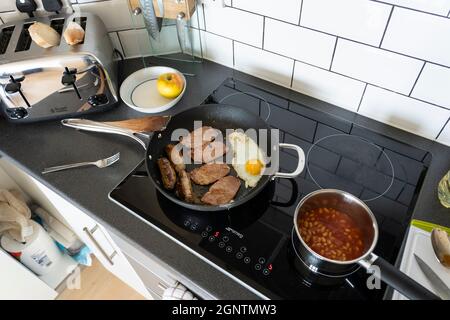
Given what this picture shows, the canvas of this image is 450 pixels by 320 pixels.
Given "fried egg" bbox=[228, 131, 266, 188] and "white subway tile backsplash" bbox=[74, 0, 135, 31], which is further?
"white subway tile backsplash" bbox=[74, 0, 135, 31]

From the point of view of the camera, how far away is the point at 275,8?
832 millimetres

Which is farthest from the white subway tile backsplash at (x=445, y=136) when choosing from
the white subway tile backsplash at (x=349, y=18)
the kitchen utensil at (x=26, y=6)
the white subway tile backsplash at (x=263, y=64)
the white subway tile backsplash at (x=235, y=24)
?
the kitchen utensil at (x=26, y=6)

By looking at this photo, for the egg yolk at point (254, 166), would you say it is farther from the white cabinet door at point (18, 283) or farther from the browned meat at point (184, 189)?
the white cabinet door at point (18, 283)

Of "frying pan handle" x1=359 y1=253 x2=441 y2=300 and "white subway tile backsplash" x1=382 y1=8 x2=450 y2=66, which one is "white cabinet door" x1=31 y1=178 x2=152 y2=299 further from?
"white subway tile backsplash" x1=382 y1=8 x2=450 y2=66

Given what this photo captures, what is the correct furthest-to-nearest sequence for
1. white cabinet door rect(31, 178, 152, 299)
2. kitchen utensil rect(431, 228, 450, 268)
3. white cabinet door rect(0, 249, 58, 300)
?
white cabinet door rect(0, 249, 58, 300) < white cabinet door rect(31, 178, 152, 299) < kitchen utensil rect(431, 228, 450, 268)

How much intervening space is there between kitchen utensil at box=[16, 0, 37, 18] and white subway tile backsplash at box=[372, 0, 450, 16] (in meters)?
0.97

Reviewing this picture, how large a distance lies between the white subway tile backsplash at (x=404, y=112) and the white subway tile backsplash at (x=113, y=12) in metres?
0.73

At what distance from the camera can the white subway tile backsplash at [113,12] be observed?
0.98 meters

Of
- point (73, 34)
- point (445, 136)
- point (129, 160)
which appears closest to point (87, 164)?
point (129, 160)

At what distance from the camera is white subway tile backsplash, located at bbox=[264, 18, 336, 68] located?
815 mm

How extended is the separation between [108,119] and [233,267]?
578 millimetres

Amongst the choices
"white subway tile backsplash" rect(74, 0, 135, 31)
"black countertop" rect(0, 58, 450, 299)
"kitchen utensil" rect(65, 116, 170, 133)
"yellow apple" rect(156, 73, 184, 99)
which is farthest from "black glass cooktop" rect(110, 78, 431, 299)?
"white subway tile backsplash" rect(74, 0, 135, 31)

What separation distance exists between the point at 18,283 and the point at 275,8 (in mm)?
1359

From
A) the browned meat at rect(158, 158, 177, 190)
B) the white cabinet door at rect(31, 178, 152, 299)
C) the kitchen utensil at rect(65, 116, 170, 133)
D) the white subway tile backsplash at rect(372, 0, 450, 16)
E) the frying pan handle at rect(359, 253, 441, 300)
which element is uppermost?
the white subway tile backsplash at rect(372, 0, 450, 16)
